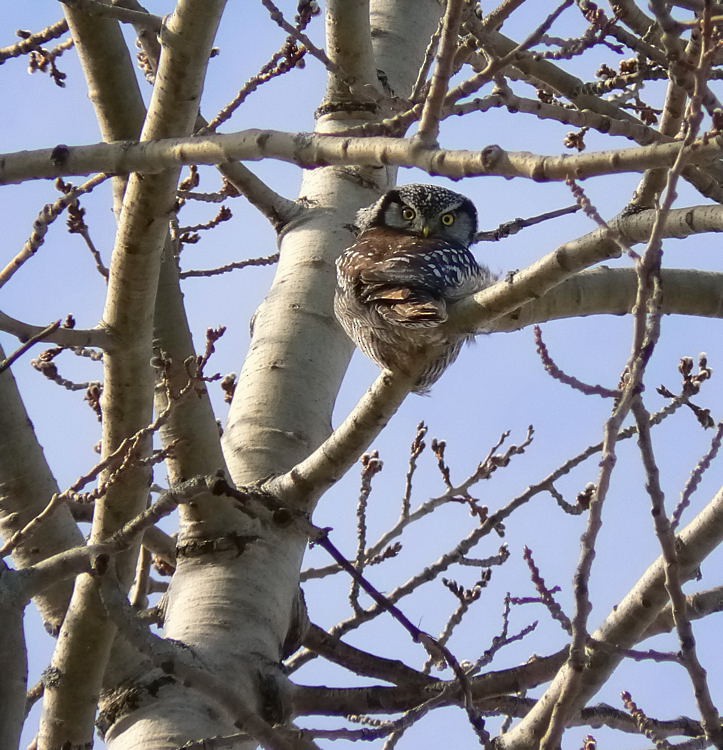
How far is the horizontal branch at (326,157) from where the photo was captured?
71.6 inches

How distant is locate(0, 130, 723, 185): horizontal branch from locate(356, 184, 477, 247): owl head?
1.74 meters

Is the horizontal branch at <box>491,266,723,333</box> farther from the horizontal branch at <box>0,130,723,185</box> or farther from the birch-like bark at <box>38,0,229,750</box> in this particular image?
the birch-like bark at <box>38,0,229,750</box>

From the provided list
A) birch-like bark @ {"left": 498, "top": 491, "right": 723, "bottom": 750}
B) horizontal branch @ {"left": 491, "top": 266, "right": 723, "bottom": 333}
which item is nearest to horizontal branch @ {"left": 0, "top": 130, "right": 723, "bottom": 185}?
horizontal branch @ {"left": 491, "top": 266, "right": 723, "bottom": 333}

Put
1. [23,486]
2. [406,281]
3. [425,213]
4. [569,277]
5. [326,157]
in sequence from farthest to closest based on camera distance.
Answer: [425,213]
[406,281]
[23,486]
[569,277]
[326,157]

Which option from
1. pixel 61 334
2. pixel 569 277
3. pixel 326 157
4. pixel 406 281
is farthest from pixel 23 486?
pixel 569 277

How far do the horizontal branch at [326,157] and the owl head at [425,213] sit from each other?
174 cm

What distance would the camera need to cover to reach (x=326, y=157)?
2.16 metres

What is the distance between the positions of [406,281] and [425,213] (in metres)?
1.43

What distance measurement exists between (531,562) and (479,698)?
0.39 metres

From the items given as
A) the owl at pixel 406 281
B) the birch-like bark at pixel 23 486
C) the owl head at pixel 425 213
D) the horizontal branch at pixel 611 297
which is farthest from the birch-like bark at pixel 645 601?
the owl head at pixel 425 213

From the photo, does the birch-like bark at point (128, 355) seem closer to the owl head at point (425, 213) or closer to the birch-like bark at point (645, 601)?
the birch-like bark at point (645, 601)

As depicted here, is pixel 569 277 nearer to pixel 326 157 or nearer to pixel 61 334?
pixel 326 157

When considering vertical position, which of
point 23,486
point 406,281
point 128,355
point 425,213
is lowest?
point 23,486

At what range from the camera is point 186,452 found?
2998mm
